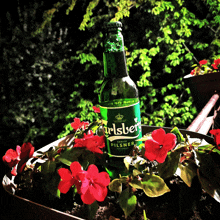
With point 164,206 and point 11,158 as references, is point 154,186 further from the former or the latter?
point 11,158

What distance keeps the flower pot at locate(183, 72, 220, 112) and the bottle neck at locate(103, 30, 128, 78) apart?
1.56 feet

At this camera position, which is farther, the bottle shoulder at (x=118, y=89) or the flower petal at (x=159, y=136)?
the bottle shoulder at (x=118, y=89)

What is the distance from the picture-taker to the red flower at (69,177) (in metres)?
0.36

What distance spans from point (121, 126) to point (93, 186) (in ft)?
0.61

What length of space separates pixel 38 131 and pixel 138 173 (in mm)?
2229

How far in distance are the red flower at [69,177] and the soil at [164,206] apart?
6cm

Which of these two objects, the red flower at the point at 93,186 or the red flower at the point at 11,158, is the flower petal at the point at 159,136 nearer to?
the red flower at the point at 93,186

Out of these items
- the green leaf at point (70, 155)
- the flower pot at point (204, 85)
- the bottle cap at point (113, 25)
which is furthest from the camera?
the flower pot at point (204, 85)

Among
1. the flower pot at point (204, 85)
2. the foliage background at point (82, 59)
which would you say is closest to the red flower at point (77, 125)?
the flower pot at point (204, 85)

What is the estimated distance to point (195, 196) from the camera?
35 cm

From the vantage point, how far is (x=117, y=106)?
21.3 inches

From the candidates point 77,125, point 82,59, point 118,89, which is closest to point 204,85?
point 118,89

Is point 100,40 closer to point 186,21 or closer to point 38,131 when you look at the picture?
point 186,21

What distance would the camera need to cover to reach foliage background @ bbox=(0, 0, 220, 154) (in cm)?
215
